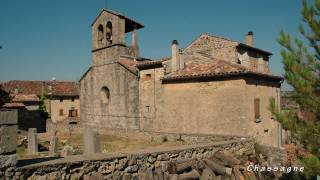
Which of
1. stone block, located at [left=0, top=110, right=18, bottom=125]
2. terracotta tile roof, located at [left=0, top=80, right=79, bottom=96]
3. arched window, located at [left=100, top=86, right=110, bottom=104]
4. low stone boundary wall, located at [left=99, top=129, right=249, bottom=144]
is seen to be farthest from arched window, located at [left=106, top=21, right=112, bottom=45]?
stone block, located at [left=0, top=110, right=18, bottom=125]

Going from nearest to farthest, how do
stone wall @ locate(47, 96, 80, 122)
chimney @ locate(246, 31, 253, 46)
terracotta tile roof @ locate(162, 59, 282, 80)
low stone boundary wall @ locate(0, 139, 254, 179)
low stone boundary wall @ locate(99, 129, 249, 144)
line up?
low stone boundary wall @ locate(0, 139, 254, 179), low stone boundary wall @ locate(99, 129, 249, 144), terracotta tile roof @ locate(162, 59, 282, 80), chimney @ locate(246, 31, 253, 46), stone wall @ locate(47, 96, 80, 122)

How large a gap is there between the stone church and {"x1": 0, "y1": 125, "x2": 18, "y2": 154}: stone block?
1262 cm

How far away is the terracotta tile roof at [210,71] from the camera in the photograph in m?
17.2

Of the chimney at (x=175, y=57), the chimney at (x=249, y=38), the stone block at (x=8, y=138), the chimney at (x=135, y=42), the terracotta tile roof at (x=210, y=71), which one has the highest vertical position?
the chimney at (x=249, y=38)

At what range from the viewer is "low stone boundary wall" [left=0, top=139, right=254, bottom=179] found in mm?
6883

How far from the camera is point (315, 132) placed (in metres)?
7.71

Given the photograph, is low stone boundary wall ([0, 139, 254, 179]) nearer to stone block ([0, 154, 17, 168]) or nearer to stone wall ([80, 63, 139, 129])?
stone block ([0, 154, 17, 168])

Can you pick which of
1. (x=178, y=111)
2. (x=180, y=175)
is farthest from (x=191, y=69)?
(x=180, y=175)

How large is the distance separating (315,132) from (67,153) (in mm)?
9421

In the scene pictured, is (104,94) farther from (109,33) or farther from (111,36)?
(109,33)

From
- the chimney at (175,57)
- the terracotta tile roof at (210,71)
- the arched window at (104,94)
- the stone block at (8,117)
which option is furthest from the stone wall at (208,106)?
the stone block at (8,117)

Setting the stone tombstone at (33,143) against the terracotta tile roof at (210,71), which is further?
the terracotta tile roof at (210,71)

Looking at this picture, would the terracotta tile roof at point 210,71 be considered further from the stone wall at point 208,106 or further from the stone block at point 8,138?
the stone block at point 8,138

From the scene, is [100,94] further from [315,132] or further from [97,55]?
[315,132]
